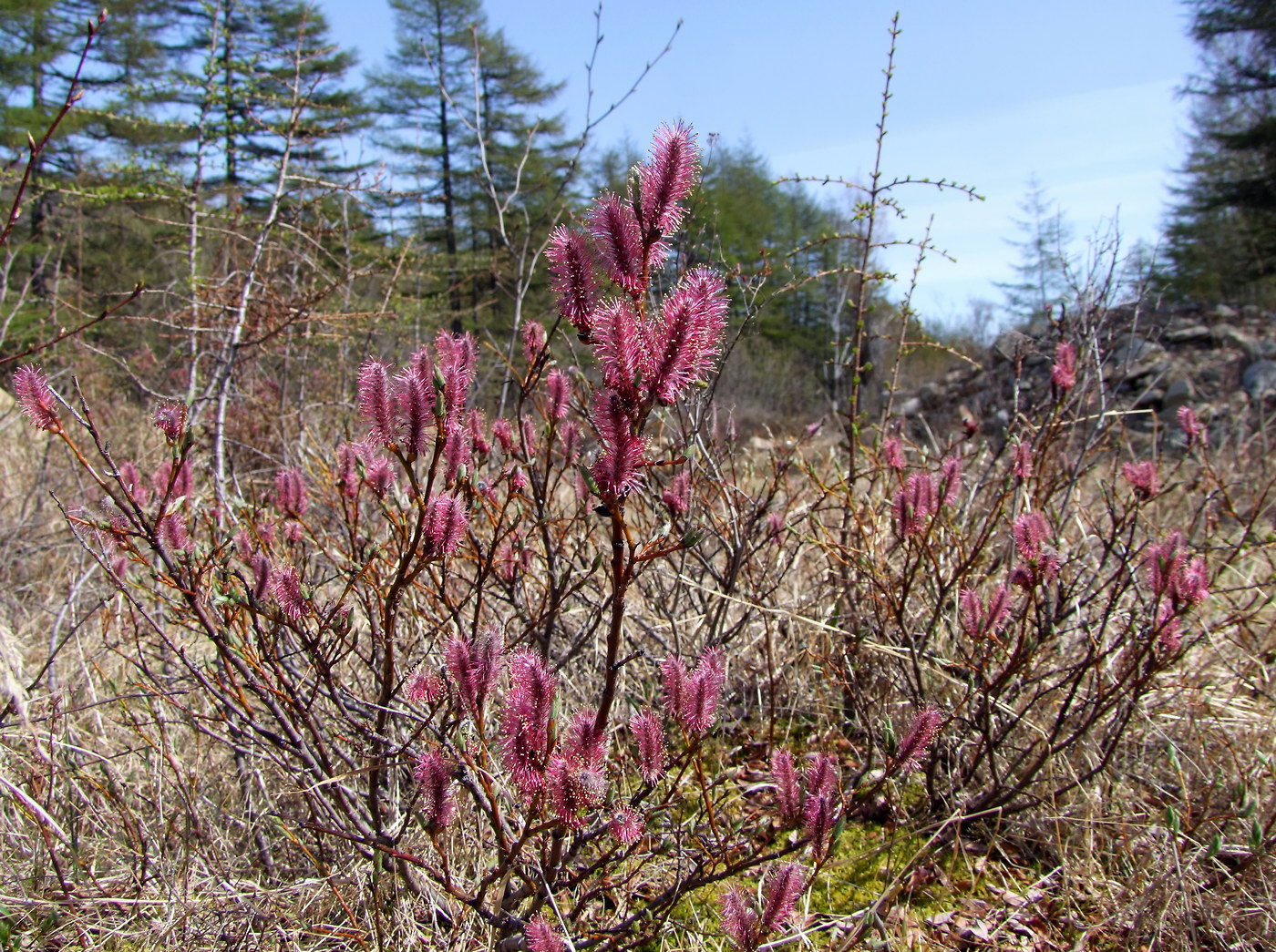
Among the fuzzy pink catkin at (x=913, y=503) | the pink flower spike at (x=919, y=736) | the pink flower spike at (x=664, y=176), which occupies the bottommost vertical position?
the pink flower spike at (x=919, y=736)

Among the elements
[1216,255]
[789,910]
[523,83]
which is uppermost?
[523,83]

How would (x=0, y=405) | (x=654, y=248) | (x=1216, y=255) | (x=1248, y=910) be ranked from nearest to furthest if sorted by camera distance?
(x=654, y=248) → (x=1248, y=910) → (x=0, y=405) → (x=1216, y=255)

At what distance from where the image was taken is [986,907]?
2.02 m

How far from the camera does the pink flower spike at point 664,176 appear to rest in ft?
3.51

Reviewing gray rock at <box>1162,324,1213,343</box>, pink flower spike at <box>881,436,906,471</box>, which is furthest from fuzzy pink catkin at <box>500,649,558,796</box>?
gray rock at <box>1162,324,1213,343</box>

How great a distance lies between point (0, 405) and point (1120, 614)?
885cm

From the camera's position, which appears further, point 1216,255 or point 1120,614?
point 1216,255

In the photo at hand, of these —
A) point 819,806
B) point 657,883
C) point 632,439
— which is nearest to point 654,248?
point 632,439

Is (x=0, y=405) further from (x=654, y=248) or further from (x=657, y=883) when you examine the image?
(x=654, y=248)

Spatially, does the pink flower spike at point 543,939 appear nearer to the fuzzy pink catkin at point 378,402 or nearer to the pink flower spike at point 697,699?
the pink flower spike at point 697,699

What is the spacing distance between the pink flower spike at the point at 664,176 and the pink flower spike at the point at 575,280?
3.8 inches

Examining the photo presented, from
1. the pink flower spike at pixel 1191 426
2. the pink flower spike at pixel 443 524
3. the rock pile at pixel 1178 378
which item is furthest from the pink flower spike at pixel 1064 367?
the rock pile at pixel 1178 378

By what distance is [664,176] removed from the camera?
1.08 metres

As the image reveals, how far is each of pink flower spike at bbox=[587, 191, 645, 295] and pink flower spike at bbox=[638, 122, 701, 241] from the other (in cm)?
2
